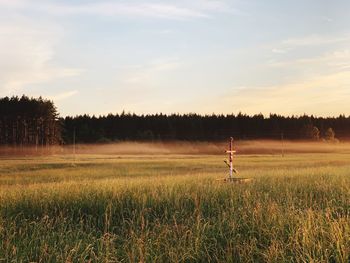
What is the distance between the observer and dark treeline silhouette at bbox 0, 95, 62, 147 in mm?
97938

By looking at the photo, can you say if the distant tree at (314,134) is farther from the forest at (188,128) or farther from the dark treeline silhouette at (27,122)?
the dark treeline silhouette at (27,122)

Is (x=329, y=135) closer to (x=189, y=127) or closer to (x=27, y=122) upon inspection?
(x=189, y=127)

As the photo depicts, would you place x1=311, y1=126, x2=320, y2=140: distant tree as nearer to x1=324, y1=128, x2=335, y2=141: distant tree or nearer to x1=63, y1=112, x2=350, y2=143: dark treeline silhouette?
x1=63, y1=112, x2=350, y2=143: dark treeline silhouette

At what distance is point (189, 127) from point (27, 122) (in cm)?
5942

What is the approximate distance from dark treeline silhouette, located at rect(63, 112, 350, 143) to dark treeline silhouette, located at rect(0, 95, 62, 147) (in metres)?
34.4

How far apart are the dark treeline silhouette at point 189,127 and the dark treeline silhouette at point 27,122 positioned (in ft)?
113

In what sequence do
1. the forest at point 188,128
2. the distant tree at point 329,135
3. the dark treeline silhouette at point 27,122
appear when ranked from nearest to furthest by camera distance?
the dark treeline silhouette at point 27,122 < the forest at point 188,128 < the distant tree at point 329,135

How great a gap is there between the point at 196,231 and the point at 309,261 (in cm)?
264

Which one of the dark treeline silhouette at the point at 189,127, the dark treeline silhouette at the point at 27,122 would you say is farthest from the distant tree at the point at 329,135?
the dark treeline silhouette at the point at 27,122

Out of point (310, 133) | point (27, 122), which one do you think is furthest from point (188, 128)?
point (27, 122)

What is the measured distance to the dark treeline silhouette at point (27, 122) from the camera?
97.9 meters

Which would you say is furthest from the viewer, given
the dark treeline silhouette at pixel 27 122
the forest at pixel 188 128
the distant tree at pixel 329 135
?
the distant tree at pixel 329 135

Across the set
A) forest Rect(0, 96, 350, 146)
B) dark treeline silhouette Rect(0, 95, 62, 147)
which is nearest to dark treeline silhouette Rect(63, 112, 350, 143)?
forest Rect(0, 96, 350, 146)

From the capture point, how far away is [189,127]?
486ft
